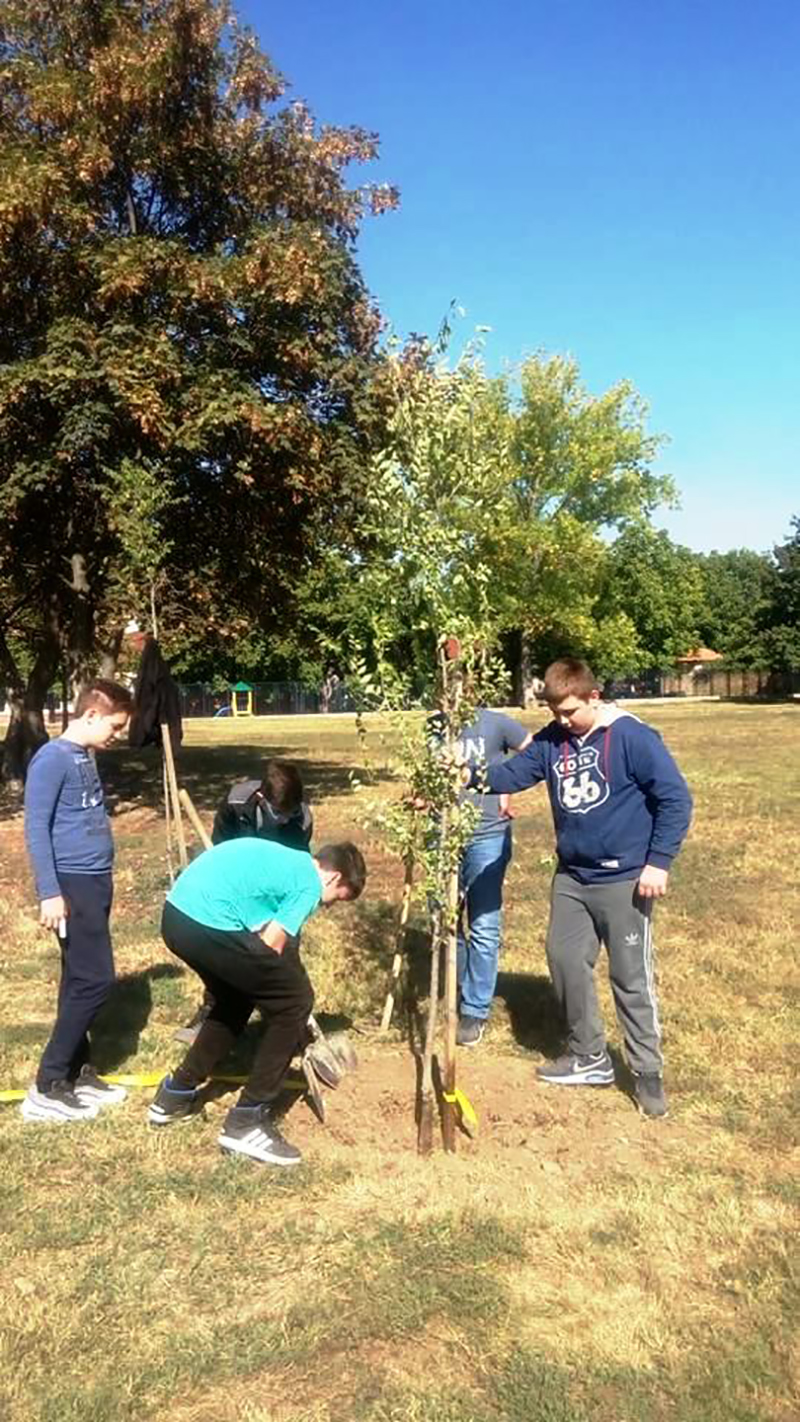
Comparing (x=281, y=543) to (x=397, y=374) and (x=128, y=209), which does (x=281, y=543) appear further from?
(x=397, y=374)

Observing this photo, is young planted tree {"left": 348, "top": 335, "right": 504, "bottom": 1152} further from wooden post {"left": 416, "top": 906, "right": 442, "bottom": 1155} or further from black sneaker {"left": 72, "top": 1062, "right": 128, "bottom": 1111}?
black sneaker {"left": 72, "top": 1062, "right": 128, "bottom": 1111}

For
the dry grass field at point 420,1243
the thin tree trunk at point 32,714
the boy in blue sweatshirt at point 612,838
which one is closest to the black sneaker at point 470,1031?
the dry grass field at point 420,1243

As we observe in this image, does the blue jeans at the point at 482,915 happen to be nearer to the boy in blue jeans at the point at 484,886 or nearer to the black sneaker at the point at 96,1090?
the boy in blue jeans at the point at 484,886

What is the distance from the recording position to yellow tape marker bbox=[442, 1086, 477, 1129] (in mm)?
4391

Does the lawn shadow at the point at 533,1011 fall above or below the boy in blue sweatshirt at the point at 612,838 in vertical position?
below

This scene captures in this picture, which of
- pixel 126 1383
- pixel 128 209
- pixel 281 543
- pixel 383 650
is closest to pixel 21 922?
pixel 383 650

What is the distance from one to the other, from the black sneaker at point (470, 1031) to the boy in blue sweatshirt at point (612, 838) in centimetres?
90

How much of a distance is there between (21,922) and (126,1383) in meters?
5.86

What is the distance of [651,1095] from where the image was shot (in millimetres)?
4684

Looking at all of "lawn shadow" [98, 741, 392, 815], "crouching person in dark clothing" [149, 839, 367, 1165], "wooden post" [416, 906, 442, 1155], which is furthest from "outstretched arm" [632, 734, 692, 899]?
"lawn shadow" [98, 741, 392, 815]

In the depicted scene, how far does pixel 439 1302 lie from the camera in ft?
11.0

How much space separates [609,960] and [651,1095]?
628 millimetres

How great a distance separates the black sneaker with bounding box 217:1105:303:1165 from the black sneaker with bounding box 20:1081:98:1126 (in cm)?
72

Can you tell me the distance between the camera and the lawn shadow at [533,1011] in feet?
18.4
